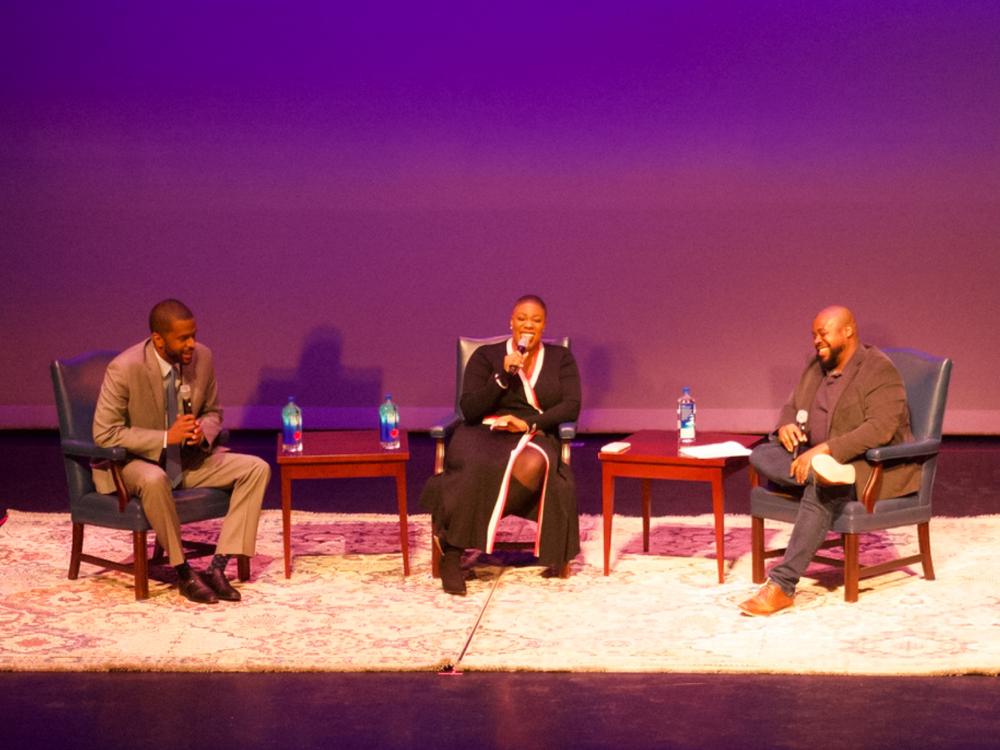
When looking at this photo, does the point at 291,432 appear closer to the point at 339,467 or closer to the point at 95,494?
the point at 339,467

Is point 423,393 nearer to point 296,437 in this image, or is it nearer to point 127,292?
point 127,292

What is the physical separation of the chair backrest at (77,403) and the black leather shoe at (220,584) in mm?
633

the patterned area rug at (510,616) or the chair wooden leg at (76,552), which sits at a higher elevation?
the chair wooden leg at (76,552)

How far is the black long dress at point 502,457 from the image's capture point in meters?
5.38

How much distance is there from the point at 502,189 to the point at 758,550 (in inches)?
165

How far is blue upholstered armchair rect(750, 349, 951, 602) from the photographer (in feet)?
16.5

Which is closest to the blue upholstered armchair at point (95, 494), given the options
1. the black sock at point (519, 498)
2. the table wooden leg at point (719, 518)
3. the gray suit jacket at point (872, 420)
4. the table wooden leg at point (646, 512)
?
the black sock at point (519, 498)

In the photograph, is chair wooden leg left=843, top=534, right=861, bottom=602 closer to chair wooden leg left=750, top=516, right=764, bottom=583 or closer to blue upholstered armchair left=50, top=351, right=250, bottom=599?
chair wooden leg left=750, top=516, right=764, bottom=583

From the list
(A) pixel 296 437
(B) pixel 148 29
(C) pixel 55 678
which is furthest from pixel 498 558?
(B) pixel 148 29

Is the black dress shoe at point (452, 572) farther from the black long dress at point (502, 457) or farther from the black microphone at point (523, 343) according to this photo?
the black microphone at point (523, 343)

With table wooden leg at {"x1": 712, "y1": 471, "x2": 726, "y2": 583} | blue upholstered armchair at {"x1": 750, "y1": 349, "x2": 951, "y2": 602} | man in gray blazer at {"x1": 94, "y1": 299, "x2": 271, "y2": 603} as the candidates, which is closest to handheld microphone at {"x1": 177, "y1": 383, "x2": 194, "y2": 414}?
man in gray blazer at {"x1": 94, "y1": 299, "x2": 271, "y2": 603}

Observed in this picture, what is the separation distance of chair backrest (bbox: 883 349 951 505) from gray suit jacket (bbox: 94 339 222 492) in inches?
108

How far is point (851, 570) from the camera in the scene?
16.5ft

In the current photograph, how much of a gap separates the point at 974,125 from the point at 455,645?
222 inches
